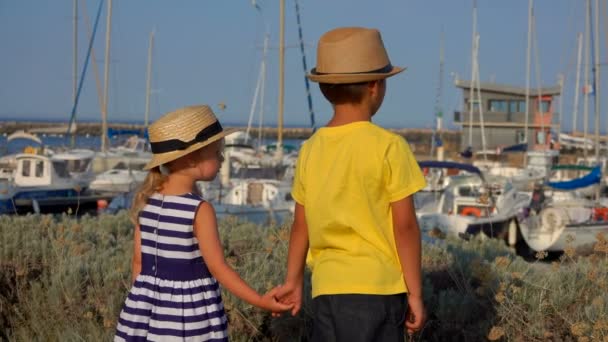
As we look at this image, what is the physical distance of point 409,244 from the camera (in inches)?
127

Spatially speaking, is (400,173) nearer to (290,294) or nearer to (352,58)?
(352,58)

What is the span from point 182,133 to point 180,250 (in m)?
0.52

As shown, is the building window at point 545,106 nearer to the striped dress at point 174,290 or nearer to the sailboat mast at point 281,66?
the sailboat mast at point 281,66

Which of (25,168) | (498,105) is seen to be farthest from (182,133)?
(498,105)

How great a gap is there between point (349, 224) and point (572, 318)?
2.15 metres

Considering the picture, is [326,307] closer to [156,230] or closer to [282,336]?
[156,230]

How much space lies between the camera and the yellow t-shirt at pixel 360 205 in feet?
10.5

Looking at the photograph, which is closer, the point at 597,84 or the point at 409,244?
the point at 409,244

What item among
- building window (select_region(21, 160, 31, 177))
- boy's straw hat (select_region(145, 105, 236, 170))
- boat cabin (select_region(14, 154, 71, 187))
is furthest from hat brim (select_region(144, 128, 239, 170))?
building window (select_region(21, 160, 31, 177))

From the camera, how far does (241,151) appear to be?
35219 millimetres

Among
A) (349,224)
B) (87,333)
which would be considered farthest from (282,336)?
(349,224)

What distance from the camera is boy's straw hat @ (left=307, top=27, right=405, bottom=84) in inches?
132

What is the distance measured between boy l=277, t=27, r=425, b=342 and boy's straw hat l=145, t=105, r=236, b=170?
0.54 metres

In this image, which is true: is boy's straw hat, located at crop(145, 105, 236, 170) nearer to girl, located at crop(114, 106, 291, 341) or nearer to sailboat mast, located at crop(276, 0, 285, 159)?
girl, located at crop(114, 106, 291, 341)
